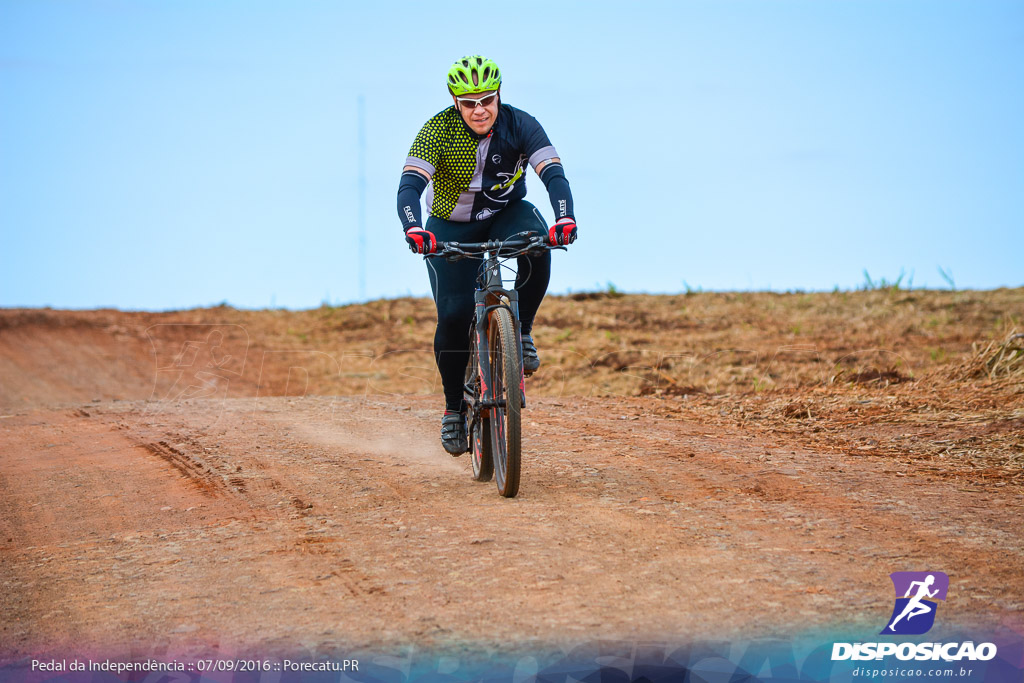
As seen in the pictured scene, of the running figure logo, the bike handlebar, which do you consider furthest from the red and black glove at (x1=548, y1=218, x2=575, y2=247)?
the running figure logo

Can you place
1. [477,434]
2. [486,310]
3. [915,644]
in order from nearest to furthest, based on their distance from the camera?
[915,644], [486,310], [477,434]

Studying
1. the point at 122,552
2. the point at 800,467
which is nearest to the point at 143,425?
the point at 122,552

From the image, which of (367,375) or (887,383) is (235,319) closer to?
(367,375)

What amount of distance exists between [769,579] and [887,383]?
278 inches

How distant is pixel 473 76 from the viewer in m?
5.63

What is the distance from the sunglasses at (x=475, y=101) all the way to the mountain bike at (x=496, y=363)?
0.88 metres

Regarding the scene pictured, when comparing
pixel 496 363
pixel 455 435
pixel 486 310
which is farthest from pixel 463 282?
pixel 455 435

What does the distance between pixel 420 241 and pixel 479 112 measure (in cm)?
100

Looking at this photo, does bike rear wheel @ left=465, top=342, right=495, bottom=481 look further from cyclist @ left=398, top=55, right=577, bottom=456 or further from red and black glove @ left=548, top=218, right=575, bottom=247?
red and black glove @ left=548, top=218, right=575, bottom=247

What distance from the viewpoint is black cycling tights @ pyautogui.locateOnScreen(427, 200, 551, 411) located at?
5914 mm

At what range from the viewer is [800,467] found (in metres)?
6.24

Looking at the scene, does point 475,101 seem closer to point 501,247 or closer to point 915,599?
point 501,247

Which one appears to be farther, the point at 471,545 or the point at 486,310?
the point at 486,310

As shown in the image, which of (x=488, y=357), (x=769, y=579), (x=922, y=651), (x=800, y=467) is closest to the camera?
(x=922, y=651)
